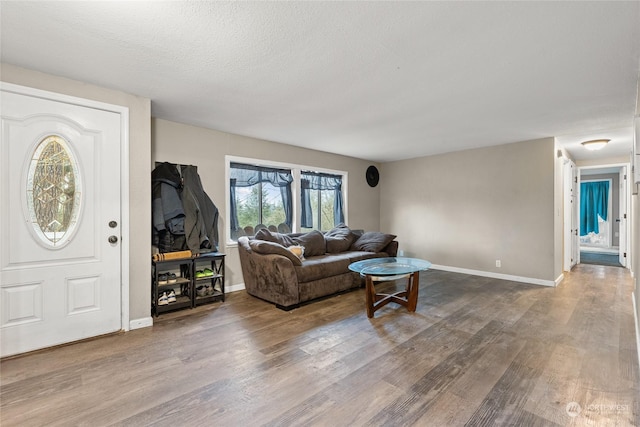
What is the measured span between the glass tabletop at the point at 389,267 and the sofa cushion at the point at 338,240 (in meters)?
1.06

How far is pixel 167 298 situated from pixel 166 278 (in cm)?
22

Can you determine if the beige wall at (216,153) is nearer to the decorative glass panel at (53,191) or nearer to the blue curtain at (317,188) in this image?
the blue curtain at (317,188)

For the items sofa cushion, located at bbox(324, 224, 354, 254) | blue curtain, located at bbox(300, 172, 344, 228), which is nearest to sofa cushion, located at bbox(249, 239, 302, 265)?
sofa cushion, located at bbox(324, 224, 354, 254)

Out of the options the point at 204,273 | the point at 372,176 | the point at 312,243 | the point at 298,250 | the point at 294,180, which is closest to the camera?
the point at 204,273

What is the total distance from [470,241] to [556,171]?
1661mm

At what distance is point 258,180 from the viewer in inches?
182

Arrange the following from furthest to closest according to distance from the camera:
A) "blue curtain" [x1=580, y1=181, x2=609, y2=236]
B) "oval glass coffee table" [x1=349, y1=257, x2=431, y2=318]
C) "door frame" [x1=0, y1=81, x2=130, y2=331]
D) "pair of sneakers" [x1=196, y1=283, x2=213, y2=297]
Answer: "blue curtain" [x1=580, y1=181, x2=609, y2=236]
"pair of sneakers" [x1=196, y1=283, x2=213, y2=297]
"oval glass coffee table" [x1=349, y1=257, x2=431, y2=318]
"door frame" [x1=0, y1=81, x2=130, y2=331]

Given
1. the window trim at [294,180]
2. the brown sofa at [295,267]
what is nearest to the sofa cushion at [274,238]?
the brown sofa at [295,267]

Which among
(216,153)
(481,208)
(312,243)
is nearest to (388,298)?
(312,243)

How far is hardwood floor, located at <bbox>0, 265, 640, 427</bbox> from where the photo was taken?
1673mm

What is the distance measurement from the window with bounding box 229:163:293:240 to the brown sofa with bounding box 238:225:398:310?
0.44m

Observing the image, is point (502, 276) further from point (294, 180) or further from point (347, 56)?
point (347, 56)

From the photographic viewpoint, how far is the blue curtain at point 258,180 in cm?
435

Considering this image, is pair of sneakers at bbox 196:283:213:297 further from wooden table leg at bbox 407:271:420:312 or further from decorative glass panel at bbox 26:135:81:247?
wooden table leg at bbox 407:271:420:312
